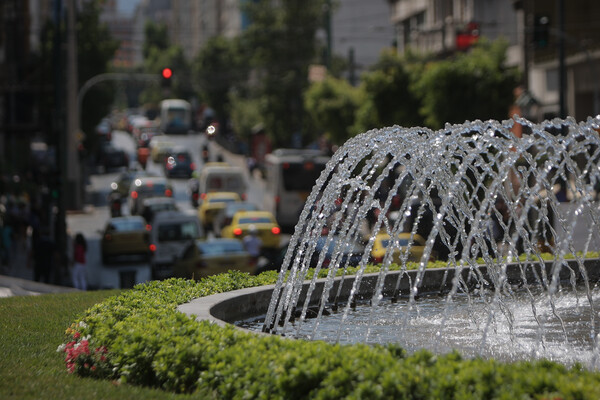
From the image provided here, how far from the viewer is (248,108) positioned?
81.6m

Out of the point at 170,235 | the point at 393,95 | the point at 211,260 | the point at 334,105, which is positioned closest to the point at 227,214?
the point at 170,235

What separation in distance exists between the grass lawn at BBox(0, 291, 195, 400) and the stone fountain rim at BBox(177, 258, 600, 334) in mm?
1231

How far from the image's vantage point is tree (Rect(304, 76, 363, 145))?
5794cm

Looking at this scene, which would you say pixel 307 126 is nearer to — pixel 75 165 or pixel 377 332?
pixel 75 165

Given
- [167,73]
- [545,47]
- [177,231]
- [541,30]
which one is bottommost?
[177,231]

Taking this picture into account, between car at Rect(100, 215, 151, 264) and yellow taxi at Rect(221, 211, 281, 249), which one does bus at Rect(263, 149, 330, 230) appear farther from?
car at Rect(100, 215, 151, 264)

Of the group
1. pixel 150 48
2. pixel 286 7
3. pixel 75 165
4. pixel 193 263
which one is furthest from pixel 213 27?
pixel 193 263

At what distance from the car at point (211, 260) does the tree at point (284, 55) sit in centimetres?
4808

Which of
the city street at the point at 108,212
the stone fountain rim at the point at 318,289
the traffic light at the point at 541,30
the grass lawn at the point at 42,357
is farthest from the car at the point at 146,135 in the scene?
the grass lawn at the point at 42,357

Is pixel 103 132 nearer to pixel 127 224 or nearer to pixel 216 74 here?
pixel 216 74

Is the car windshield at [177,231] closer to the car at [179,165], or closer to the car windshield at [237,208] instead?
the car windshield at [237,208]

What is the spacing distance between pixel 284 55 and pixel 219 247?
1996 inches

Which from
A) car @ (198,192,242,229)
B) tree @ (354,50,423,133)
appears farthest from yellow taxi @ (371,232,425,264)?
tree @ (354,50,423,133)

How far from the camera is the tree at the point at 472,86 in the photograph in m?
41.9
